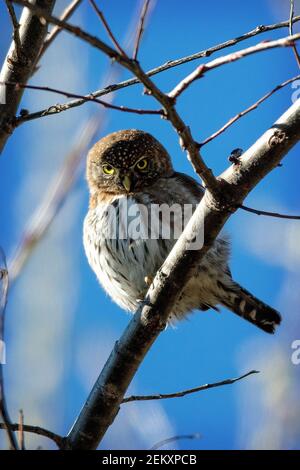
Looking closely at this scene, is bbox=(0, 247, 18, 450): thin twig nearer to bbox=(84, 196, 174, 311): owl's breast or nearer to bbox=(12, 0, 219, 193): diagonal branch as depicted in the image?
bbox=(12, 0, 219, 193): diagonal branch

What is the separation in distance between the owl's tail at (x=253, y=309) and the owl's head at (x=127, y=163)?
1.19 meters

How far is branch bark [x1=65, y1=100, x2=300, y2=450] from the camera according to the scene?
9.60ft

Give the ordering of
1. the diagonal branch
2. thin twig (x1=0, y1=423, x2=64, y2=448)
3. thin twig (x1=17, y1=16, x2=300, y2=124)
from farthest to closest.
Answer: thin twig (x1=17, y1=16, x2=300, y2=124) → thin twig (x1=0, y1=423, x2=64, y2=448) → the diagonal branch

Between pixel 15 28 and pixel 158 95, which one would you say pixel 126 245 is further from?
pixel 158 95

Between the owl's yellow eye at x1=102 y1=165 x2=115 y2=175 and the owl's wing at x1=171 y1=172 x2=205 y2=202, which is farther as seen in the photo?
the owl's yellow eye at x1=102 y1=165 x2=115 y2=175

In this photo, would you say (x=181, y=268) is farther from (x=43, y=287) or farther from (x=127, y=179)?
(x=127, y=179)

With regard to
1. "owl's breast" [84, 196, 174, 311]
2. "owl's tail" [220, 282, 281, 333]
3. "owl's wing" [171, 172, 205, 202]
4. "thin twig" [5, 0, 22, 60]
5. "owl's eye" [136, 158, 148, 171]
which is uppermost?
"owl's eye" [136, 158, 148, 171]

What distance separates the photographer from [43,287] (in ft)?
15.3

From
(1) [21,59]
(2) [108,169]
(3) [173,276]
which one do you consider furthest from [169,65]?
(2) [108,169]

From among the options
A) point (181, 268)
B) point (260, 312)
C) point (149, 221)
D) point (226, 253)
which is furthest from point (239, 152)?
point (260, 312)

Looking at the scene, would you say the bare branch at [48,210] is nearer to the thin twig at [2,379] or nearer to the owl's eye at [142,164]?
the thin twig at [2,379]

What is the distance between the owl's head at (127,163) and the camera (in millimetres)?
5590

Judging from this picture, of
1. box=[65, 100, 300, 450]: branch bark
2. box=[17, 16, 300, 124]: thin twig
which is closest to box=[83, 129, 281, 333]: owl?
box=[65, 100, 300, 450]: branch bark

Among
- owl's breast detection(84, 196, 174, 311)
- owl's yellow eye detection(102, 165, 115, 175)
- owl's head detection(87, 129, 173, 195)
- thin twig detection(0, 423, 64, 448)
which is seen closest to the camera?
thin twig detection(0, 423, 64, 448)
